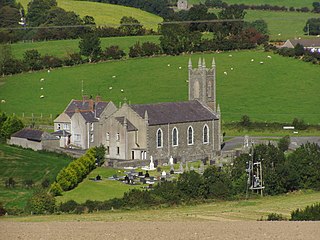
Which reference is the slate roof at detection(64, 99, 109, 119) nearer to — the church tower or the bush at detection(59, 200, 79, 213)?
the church tower

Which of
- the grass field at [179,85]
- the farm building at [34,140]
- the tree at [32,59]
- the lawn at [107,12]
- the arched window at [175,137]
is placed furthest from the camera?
the lawn at [107,12]

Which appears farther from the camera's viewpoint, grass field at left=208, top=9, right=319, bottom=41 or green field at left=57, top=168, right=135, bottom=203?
grass field at left=208, top=9, right=319, bottom=41

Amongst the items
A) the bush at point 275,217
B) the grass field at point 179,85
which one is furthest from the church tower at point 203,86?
the bush at point 275,217

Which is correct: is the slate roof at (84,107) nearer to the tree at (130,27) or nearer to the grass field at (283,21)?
the tree at (130,27)

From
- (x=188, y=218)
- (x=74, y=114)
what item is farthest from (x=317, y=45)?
(x=188, y=218)

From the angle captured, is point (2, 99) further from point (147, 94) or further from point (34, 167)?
point (34, 167)

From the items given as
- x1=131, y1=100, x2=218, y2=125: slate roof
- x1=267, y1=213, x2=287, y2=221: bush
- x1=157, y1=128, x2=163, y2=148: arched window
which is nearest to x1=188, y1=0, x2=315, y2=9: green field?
x1=131, y1=100, x2=218, y2=125: slate roof
